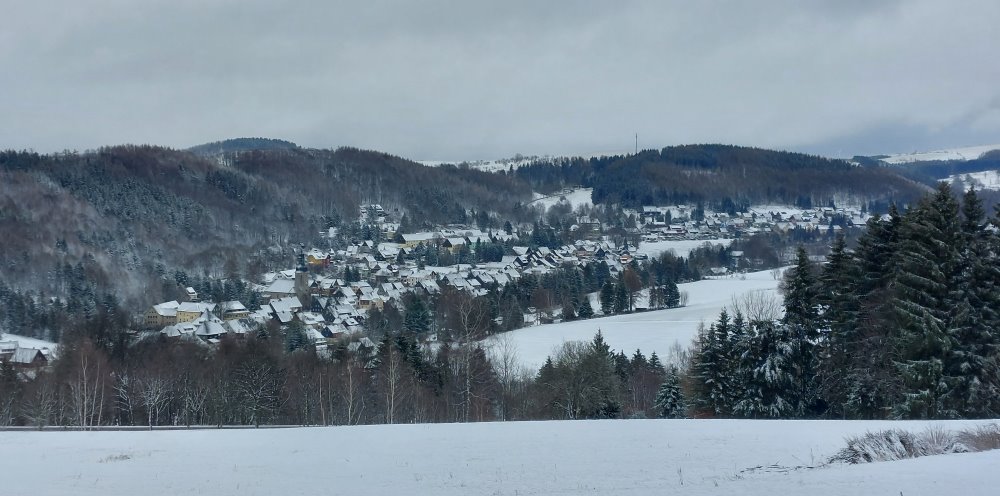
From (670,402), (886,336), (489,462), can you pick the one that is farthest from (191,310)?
(489,462)

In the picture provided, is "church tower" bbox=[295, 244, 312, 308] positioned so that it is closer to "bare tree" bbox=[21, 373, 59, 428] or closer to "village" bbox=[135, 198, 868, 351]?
"village" bbox=[135, 198, 868, 351]

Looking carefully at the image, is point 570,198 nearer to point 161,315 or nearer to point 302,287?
point 302,287

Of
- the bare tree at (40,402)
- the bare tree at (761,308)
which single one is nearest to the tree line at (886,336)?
the bare tree at (761,308)

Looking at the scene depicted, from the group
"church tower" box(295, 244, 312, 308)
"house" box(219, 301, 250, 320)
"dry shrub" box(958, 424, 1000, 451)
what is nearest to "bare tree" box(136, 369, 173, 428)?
"dry shrub" box(958, 424, 1000, 451)

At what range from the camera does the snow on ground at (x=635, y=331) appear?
43656mm

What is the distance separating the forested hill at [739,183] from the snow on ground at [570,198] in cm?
316

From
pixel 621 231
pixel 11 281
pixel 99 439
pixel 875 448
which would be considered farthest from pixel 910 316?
pixel 621 231

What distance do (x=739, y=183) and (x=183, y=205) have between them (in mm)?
130447

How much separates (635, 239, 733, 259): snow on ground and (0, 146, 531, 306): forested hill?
4077 cm

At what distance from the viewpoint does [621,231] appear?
132 m

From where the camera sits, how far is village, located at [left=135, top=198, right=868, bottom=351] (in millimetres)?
62156

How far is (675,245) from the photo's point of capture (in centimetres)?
11912

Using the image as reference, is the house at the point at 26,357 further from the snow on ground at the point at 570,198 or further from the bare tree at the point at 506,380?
the snow on ground at the point at 570,198

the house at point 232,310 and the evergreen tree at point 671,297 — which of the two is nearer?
the evergreen tree at point 671,297
